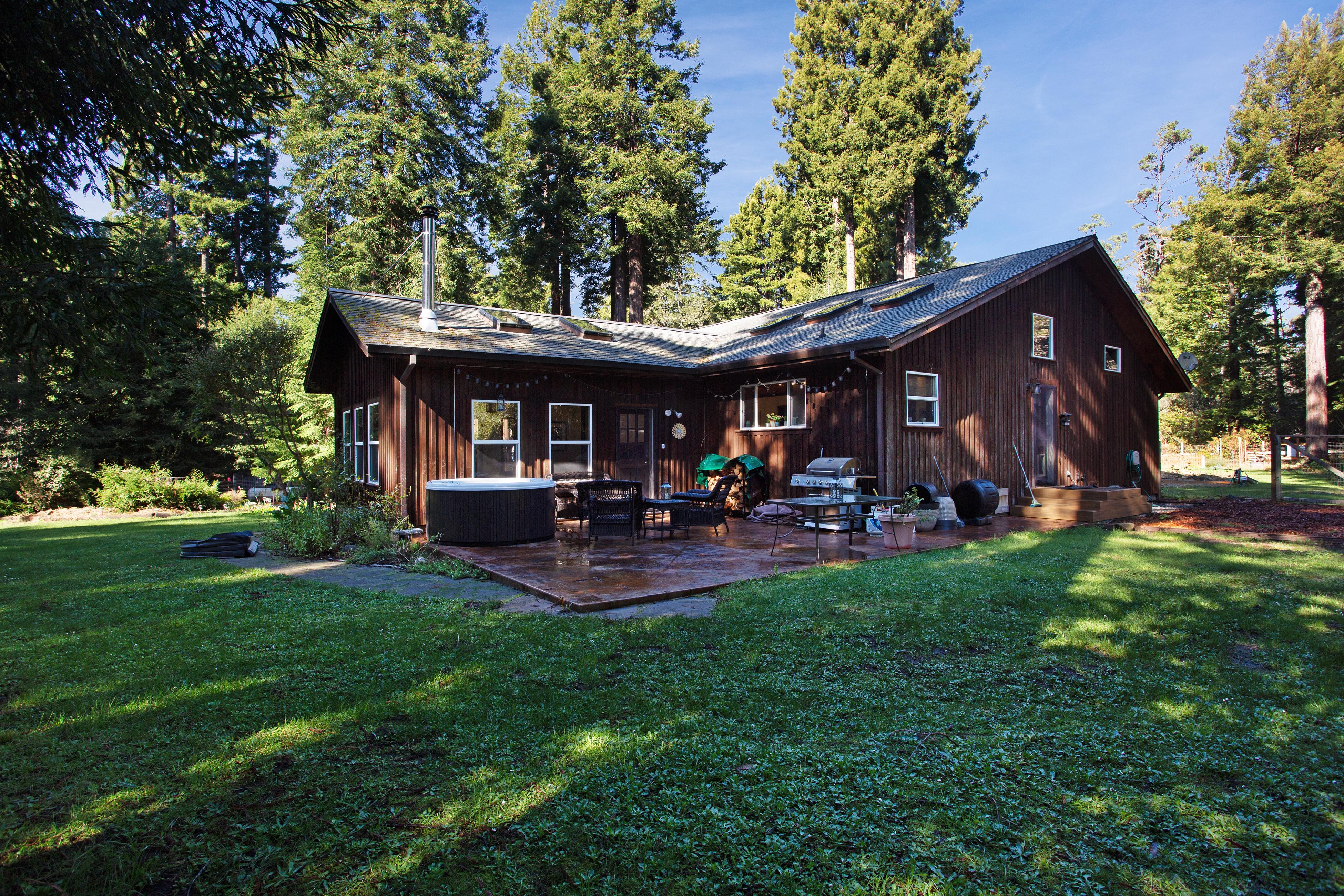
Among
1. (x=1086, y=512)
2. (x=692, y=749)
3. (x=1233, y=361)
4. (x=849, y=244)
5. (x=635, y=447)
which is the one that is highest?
(x=849, y=244)

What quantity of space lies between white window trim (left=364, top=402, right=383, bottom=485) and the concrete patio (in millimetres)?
3835

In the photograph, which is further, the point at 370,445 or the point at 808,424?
the point at 370,445

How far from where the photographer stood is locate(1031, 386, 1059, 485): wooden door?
1305cm

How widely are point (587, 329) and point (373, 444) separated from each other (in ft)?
15.4

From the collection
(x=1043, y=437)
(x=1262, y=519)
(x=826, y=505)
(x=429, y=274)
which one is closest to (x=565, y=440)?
(x=429, y=274)

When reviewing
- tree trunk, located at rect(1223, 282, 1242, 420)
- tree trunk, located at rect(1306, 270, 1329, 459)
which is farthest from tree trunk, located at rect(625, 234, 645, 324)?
tree trunk, located at rect(1223, 282, 1242, 420)

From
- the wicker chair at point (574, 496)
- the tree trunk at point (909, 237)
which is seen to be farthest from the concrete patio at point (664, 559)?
the tree trunk at point (909, 237)

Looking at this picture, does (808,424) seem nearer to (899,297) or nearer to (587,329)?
(899,297)

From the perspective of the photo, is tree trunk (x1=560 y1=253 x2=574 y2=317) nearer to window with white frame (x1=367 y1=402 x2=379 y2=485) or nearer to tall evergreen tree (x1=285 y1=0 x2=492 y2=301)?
tall evergreen tree (x1=285 y1=0 x2=492 y2=301)

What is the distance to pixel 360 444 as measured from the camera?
498 inches

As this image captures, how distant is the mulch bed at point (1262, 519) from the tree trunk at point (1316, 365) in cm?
1538

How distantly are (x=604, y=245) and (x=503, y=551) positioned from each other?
2007 cm

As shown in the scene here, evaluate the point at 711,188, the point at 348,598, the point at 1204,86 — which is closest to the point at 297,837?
the point at 348,598

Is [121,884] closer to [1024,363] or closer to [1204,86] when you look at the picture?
[1024,363]
